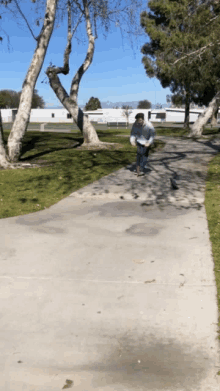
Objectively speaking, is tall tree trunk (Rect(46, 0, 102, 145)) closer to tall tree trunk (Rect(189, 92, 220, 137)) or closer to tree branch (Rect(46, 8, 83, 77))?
tree branch (Rect(46, 8, 83, 77))

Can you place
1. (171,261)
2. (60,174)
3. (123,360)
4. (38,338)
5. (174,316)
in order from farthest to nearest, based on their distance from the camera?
(60,174), (171,261), (174,316), (38,338), (123,360)

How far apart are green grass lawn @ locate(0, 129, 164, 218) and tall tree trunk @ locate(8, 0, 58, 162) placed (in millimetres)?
1056

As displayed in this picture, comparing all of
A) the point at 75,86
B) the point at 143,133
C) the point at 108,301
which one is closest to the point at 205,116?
the point at 75,86

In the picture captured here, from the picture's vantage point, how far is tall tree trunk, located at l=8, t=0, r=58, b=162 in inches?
503

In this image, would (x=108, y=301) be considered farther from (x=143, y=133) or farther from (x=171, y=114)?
(x=171, y=114)

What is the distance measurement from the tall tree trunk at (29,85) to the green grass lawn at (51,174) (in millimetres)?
1056

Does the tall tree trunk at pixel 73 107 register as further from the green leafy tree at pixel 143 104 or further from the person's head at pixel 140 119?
the green leafy tree at pixel 143 104

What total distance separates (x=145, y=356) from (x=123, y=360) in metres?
0.17

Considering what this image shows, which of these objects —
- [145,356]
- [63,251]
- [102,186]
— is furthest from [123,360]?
[102,186]

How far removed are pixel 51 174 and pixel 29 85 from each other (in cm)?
363

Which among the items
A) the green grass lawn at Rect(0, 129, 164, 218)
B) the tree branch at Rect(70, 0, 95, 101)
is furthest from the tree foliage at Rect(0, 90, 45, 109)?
the green grass lawn at Rect(0, 129, 164, 218)

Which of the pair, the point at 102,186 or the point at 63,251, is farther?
the point at 102,186

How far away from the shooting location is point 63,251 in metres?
5.11

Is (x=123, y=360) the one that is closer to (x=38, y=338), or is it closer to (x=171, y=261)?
(x=38, y=338)
